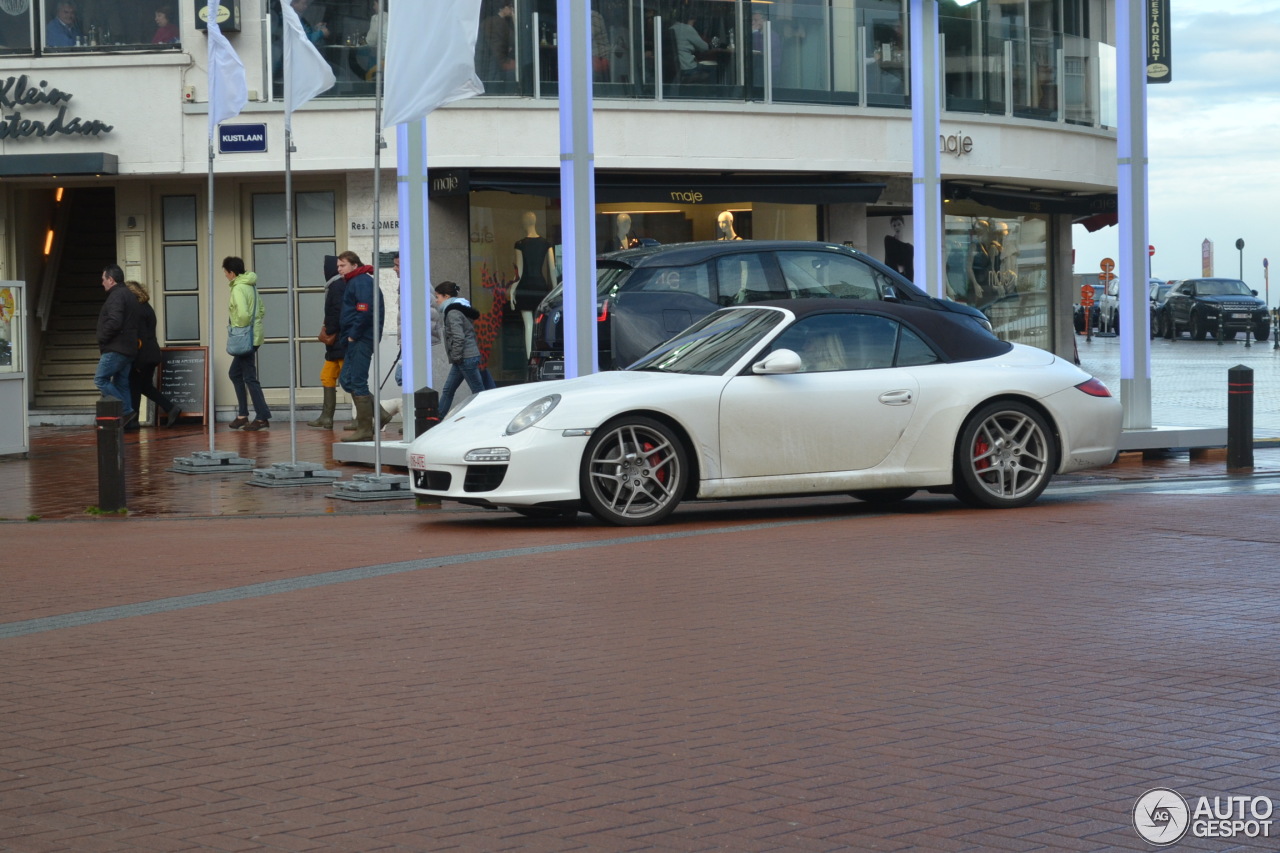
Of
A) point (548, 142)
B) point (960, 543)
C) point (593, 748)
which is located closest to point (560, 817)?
point (593, 748)

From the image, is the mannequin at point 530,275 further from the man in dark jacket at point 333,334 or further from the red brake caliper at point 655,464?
the red brake caliper at point 655,464

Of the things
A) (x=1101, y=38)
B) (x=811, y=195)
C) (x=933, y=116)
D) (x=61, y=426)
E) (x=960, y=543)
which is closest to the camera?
(x=960, y=543)

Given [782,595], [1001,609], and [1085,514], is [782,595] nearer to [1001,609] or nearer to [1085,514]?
[1001,609]

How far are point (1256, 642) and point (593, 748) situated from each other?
2.93 metres

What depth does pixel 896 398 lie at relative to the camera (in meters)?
11.1

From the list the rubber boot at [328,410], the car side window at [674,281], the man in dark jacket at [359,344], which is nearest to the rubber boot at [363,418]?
the man in dark jacket at [359,344]

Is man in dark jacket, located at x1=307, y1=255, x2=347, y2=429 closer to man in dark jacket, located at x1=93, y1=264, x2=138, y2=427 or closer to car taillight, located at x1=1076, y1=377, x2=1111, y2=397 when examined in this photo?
man in dark jacket, located at x1=93, y1=264, x2=138, y2=427

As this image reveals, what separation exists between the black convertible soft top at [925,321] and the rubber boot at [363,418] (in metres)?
6.98

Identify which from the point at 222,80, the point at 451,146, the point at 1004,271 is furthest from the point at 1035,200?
the point at 222,80

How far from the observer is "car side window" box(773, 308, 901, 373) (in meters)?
11.2

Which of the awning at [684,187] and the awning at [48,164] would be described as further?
the awning at [684,187]

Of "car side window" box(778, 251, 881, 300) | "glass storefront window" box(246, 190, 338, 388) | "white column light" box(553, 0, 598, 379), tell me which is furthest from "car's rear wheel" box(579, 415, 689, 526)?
"glass storefront window" box(246, 190, 338, 388)

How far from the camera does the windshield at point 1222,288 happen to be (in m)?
49.8

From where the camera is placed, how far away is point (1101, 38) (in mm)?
30656
